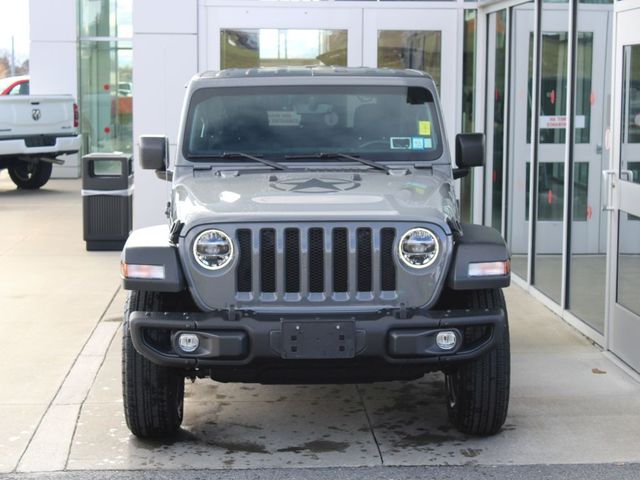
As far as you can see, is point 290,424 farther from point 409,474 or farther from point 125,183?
point 125,183

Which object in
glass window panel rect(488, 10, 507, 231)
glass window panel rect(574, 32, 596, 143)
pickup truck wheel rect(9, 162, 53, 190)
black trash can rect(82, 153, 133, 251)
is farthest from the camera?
pickup truck wheel rect(9, 162, 53, 190)

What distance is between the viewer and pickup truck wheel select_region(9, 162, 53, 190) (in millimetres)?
19766

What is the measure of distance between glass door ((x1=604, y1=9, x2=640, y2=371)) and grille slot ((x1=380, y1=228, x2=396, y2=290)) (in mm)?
2303

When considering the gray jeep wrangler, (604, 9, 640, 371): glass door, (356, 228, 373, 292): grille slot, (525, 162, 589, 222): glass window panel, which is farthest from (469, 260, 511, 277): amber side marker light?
(525, 162, 589, 222): glass window panel

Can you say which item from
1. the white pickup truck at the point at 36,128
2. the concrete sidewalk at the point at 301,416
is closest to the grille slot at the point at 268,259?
the concrete sidewalk at the point at 301,416

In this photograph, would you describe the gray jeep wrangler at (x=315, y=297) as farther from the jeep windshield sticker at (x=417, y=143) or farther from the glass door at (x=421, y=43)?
the glass door at (x=421, y=43)

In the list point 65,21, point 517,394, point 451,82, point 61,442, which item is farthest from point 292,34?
point 65,21

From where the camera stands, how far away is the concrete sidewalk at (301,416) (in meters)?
5.72

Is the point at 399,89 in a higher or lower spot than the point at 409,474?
higher

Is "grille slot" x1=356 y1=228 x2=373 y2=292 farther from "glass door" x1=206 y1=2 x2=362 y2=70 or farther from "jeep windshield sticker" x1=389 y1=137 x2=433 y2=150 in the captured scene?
"glass door" x1=206 y1=2 x2=362 y2=70

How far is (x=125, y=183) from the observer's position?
501 inches

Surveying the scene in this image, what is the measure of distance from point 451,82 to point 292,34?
172 cm

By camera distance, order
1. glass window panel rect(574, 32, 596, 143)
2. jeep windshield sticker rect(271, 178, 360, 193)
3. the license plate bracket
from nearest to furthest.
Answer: the license plate bracket
jeep windshield sticker rect(271, 178, 360, 193)
glass window panel rect(574, 32, 596, 143)

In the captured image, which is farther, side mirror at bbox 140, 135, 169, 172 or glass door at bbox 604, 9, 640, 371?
glass door at bbox 604, 9, 640, 371
